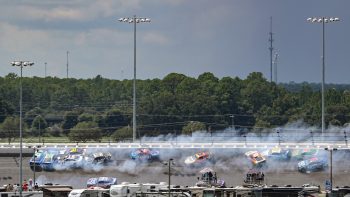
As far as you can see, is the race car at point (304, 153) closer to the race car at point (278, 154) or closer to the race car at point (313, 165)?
the race car at point (278, 154)

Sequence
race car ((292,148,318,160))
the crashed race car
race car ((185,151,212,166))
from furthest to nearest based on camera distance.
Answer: race car ((185,151,212,166)), race car ((292,148,318,160)), the crashed race car

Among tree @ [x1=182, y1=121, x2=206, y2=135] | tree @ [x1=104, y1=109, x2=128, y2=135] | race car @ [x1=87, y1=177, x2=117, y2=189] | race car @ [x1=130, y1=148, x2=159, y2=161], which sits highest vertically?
tree @ [x1=104, y1=109, x2=128, y2=135]

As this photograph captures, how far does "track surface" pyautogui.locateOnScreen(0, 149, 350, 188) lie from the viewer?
109 metres

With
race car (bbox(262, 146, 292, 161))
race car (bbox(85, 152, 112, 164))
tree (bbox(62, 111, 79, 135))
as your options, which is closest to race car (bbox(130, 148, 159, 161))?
race car (bbox(85, 152, 112, 164))

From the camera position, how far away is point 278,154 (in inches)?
4530

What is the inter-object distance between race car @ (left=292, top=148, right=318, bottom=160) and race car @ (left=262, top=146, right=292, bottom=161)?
A: 51 cm

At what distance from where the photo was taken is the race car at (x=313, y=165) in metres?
110

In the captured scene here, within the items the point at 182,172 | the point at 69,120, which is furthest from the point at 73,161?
the point at 69,120

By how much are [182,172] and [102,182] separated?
36.0 feet

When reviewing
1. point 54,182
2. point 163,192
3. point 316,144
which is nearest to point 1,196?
point 163,192

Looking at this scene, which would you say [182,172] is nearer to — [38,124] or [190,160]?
[190,160]

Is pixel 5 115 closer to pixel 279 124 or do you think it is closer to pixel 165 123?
pixel 165 123

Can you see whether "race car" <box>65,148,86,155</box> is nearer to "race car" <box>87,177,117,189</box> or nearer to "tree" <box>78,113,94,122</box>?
"race car" <box>87,177,117,189</box>

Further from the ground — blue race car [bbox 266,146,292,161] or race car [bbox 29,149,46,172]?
blue race car [bbox 266,146,292,161]
